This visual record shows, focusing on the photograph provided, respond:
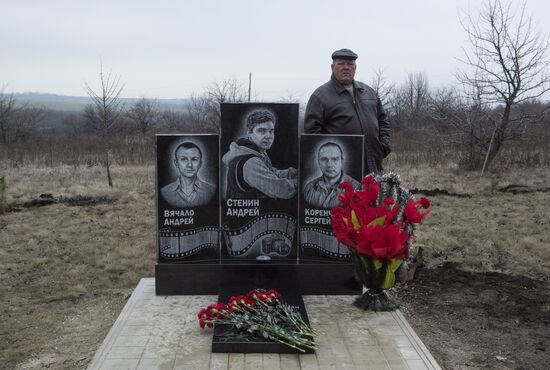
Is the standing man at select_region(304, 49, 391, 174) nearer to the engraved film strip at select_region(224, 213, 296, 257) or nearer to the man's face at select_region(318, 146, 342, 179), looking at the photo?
the man's face at select_region(318, 146, 342, 179)

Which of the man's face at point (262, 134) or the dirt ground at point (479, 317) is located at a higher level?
the man's face at point (262, 134)

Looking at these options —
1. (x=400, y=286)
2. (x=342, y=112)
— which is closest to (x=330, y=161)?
(x=342, y=112)

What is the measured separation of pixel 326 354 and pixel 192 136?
7.03 ft

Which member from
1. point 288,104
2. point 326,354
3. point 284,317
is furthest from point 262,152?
point 326,354

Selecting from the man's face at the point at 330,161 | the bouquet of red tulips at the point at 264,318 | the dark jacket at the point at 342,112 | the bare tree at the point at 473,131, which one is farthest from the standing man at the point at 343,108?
the bare tree at the point at 473,131

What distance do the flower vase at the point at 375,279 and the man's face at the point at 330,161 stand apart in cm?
82

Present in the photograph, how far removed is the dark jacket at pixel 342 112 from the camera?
17.2 feet

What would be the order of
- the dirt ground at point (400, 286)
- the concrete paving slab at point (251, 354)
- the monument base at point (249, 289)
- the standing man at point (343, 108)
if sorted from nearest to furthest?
the concrete paving slab at point (251, 354) → the monument base at point (249, 289) → the dirt ground at point (400, 286) → the standing man at point (343, 108)

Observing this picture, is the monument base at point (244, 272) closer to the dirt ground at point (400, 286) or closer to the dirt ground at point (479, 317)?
the dirt ground at point (400, 286)

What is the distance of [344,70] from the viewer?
5.17 meters

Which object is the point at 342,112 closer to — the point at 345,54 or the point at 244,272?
the point at 345,54

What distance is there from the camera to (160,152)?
4.95 m

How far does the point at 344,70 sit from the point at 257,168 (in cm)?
114

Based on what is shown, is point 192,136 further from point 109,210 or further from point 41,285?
point 109,210
